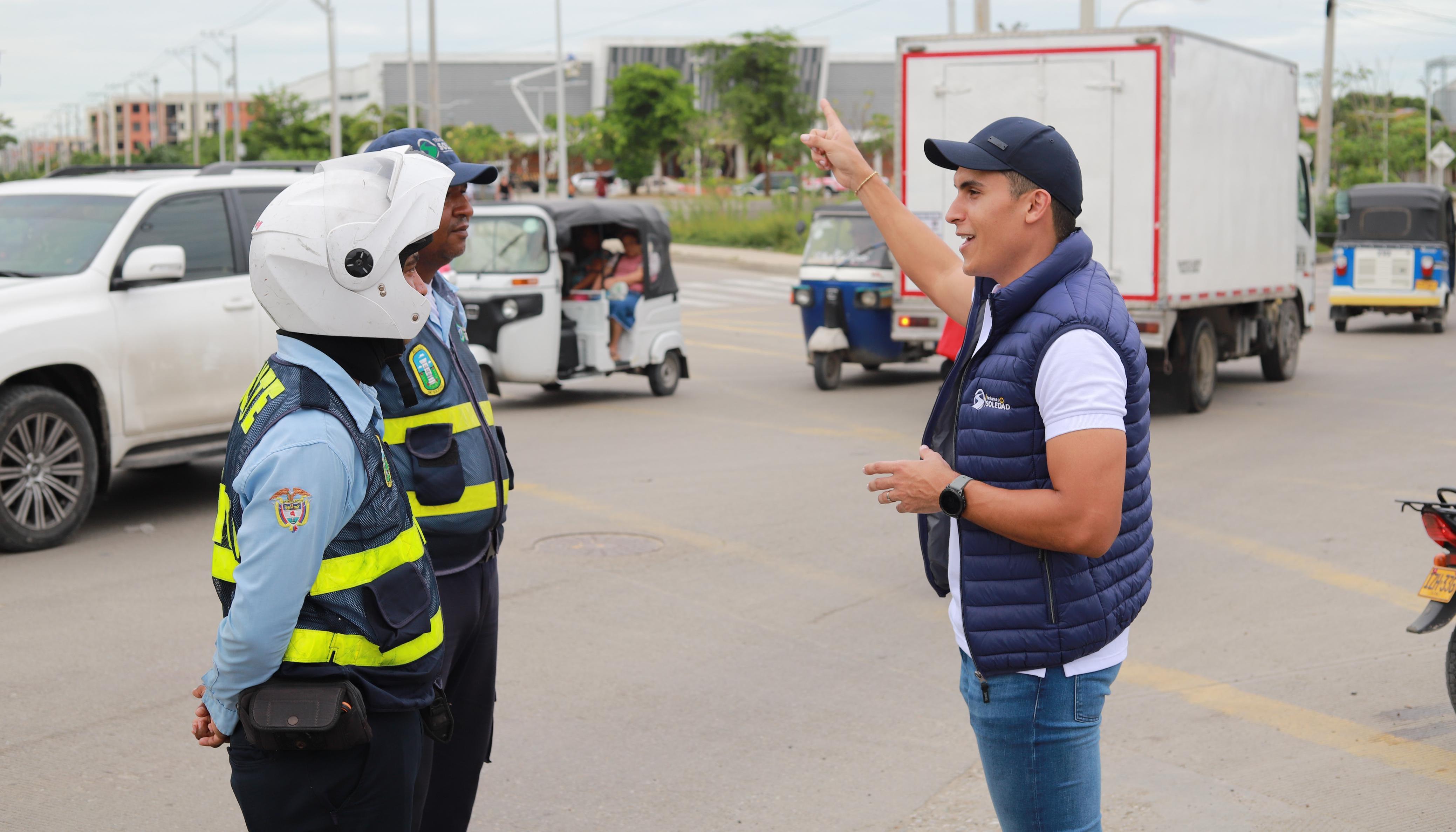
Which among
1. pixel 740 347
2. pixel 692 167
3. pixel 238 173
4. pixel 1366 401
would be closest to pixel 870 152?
pixel 692 167

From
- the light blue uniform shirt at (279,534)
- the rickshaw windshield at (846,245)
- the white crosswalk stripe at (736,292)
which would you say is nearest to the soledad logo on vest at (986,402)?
the light blue uniform shirt at (279,534)

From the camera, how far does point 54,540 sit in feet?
26.8

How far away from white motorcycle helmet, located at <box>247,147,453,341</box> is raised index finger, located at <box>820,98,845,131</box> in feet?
4.79

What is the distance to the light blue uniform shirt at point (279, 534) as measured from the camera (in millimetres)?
2357

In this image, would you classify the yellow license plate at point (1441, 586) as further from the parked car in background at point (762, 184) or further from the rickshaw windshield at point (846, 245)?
the parked car in background at point (762, 184)

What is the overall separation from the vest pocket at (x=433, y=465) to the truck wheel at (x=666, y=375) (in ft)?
38.4

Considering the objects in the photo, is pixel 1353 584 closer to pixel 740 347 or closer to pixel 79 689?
pixel 79 689

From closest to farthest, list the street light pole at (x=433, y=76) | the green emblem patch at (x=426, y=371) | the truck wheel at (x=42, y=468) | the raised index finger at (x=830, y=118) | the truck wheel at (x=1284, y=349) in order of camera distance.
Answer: the green emblem patch at (x=426, y=371), the raised index finger at (x=830, y=118), the truck wheel at (x=42, y=468), the truck wheel at (x=1284, y=349), the street light pole at (x=433, y=76)

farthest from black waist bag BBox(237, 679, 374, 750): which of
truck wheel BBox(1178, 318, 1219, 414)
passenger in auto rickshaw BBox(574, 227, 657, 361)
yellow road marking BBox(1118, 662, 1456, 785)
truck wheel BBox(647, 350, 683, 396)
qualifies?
truck wheel BBox(647, 350, 683, 396)

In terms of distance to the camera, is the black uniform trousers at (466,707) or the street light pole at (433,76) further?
the street light pole at (433,76)

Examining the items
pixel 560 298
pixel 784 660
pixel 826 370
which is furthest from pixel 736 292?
pixel 784 660

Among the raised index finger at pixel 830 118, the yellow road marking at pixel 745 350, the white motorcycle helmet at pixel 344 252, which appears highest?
the raised index finger at pixel 830 118

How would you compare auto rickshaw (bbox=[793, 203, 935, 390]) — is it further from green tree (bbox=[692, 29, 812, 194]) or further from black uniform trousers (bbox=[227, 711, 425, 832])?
green tree (bbox=[692, 29, 812, 194])

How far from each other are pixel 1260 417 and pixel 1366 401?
1865mm
